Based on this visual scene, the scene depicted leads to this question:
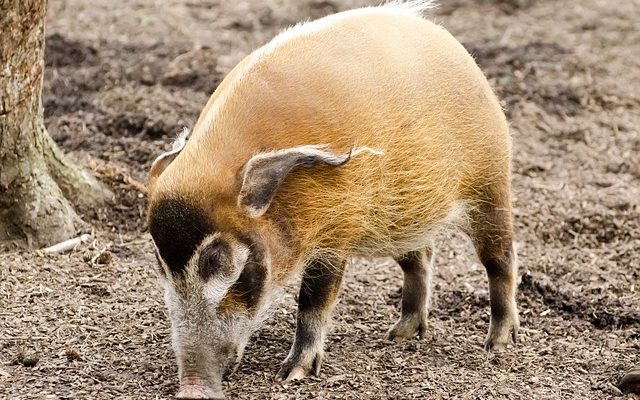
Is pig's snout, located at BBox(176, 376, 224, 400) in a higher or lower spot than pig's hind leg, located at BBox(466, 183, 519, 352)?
higher

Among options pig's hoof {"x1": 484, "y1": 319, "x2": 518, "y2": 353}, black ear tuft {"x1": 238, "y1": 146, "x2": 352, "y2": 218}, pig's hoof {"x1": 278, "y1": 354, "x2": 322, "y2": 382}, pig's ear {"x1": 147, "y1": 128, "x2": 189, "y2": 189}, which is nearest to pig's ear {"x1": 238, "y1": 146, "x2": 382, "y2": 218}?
black ear tuft {"x1": 238, "y1": 146, "x2": 352, "y2": 218}

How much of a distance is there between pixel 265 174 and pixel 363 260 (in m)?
2.28

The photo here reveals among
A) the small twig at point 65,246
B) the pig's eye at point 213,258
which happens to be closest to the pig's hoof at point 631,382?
the pig's eye at point 213,258

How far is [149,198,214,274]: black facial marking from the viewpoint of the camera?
4.05 m

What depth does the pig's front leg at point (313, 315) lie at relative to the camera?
4602 millimetres

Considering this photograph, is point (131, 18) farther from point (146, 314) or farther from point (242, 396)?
point (242, 396)

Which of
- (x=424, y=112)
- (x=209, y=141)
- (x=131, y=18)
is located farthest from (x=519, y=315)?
(x=131, y=18)

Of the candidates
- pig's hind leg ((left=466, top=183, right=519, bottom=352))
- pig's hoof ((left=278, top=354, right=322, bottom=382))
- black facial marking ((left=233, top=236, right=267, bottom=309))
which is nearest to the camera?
black facial marking ((left=233, top=236, right=267, bottom=309))

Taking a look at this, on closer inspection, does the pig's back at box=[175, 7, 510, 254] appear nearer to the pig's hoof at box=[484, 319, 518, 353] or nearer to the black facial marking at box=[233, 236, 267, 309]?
the black facial marking at box=[233, 236, 267, 309]

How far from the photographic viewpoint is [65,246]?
562 cm

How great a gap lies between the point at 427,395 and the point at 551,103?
4.76 m

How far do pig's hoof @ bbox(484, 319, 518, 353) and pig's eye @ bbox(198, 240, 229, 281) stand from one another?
5.45 ft

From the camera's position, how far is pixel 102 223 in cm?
607

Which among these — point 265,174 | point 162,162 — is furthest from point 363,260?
point 265,174
